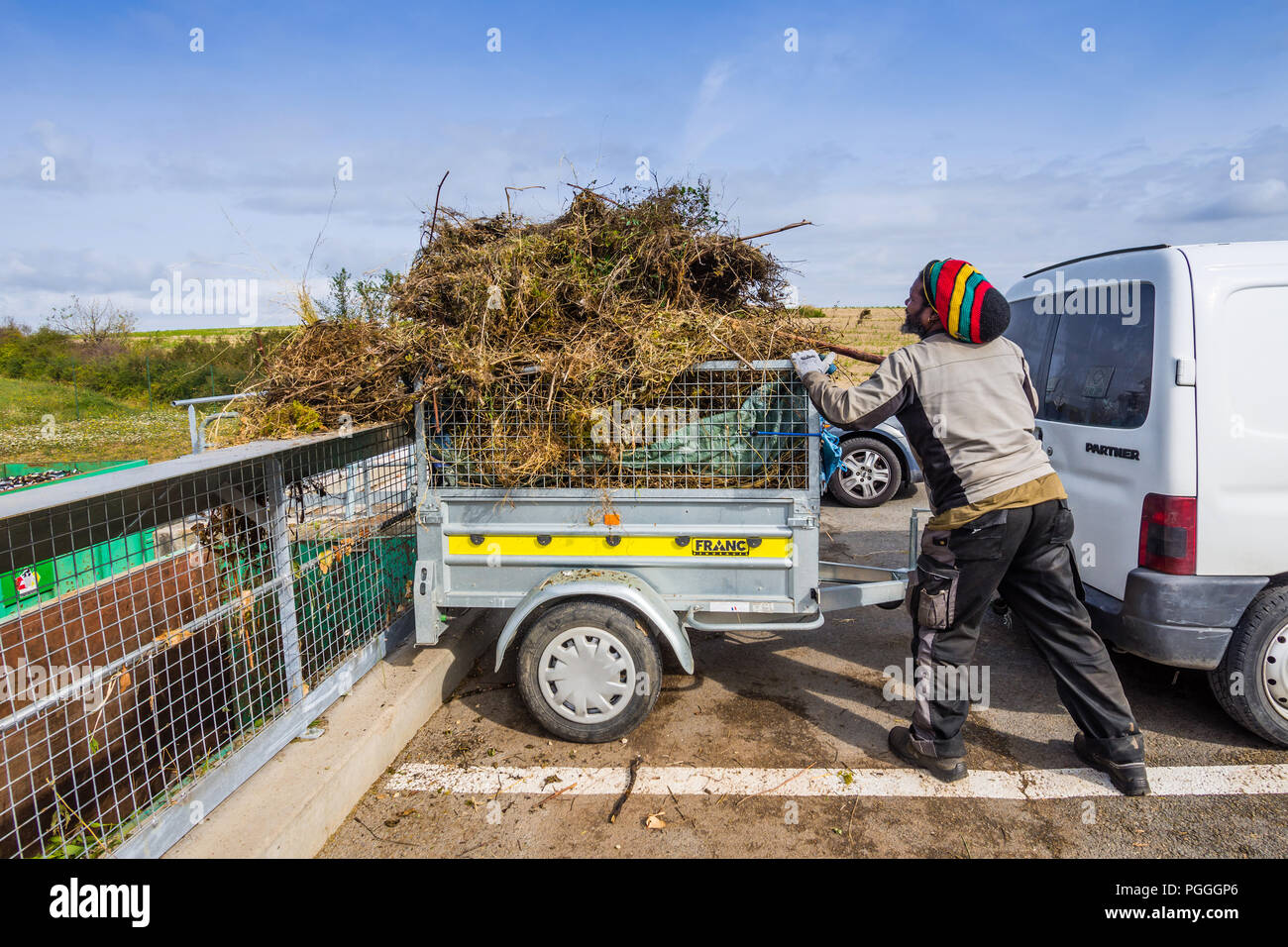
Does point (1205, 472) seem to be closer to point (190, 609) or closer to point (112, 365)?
point (190, 609)

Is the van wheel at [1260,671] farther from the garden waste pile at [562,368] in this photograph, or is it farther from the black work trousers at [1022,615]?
the garden waste pile at [562,368]

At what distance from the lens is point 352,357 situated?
12.2ft

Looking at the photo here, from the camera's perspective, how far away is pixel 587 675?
11.6ft

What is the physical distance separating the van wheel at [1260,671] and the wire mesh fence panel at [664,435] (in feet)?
6.74

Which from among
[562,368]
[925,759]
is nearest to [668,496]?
[562,368]

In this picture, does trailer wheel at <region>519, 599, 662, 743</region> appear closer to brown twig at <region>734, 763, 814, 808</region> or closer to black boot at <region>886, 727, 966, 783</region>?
brown twig at <region>734, 763, 814, 808</region>

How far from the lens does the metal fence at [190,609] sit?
2340 mm

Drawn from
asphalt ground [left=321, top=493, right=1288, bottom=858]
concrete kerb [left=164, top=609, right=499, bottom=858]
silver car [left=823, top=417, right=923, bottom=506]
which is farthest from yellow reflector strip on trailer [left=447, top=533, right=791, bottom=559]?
silver car [left=823, top=417, right=923, bottom=506]

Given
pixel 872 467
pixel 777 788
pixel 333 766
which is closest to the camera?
pixel 333 766

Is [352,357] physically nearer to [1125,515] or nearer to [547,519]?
[547,519]

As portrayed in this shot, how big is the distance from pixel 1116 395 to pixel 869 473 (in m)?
5.06

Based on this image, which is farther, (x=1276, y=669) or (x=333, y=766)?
(x=1276, y=669)

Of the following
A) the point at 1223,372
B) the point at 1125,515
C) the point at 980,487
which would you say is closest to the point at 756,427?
the point at 980,487

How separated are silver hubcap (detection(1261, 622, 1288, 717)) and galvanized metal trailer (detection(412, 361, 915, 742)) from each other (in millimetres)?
1926
